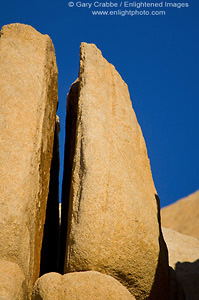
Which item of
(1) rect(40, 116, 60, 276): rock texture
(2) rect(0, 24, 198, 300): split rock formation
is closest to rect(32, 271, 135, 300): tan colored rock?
(2) rect(0, 24, 198, 300): split rock formation

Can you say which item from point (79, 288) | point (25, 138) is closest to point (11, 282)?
point (79, 288)

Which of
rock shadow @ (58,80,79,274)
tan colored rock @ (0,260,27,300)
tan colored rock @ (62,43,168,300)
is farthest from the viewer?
rock shadow @ (58,80,79,274)

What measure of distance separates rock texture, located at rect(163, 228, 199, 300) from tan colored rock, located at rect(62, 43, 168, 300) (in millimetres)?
2547

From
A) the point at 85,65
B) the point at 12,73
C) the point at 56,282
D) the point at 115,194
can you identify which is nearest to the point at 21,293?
the point at 56,282

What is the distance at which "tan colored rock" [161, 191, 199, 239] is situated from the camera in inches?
562

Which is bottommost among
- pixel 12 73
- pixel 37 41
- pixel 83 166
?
pixel 83 166

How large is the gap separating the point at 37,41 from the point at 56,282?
310 cm

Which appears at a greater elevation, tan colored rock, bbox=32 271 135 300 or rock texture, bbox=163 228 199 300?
tan colored rock, bbox=32 271 135 300

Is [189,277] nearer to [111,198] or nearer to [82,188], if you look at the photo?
[111,198]

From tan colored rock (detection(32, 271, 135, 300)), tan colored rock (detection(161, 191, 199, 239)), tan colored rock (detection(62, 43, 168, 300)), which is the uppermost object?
tan colored rock (detection(62, 43, 168, 300))

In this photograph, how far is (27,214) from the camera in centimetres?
410

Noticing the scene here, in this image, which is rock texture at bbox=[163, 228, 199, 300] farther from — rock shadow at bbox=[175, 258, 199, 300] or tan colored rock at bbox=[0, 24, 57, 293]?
tan colored rock at bbox=[0, 24, 57, 293]

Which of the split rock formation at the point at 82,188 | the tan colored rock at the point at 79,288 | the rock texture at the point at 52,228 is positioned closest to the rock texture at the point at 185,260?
the split rock formation at the point at 82,188

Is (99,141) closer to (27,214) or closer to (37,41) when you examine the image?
(27,214)
